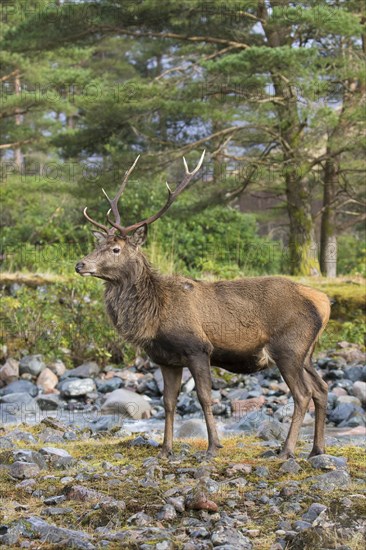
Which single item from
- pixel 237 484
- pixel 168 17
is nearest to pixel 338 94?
pixel 168 17

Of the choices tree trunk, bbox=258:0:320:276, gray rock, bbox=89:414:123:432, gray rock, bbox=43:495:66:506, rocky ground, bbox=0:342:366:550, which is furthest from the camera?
tree trunk, bbox=258:0:320:276

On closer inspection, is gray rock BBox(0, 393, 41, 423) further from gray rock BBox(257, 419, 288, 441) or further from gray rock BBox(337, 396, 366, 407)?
gray rock BBox(337, 396, 366, 407)

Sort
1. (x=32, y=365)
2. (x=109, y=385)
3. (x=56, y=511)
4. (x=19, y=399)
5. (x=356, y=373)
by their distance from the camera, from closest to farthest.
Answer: (x=56, y=511), (x=19, y=399), (x=109, y=385), (x=356, y=373), (x=32, y=365)

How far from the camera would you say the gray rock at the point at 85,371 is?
12.3 metres

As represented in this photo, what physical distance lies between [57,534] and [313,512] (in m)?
1.58

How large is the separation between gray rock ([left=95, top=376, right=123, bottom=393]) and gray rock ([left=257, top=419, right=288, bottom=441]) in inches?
156

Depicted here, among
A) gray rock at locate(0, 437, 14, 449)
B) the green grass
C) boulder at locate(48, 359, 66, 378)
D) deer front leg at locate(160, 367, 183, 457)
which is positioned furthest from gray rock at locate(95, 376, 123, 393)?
deer front leg at locate(160, 367, 183, 457)

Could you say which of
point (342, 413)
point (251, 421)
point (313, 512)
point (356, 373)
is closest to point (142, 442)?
point (251, 421)

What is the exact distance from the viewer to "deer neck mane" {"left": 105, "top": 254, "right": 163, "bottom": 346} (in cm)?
693

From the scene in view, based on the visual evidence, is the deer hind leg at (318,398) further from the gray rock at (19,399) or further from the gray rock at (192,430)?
the gray rock at (19,399)

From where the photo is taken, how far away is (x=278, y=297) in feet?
23.0

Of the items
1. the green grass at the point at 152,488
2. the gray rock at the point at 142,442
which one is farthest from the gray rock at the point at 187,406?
the gray rock at the point at 142,442

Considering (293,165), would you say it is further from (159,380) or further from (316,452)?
(316,452)

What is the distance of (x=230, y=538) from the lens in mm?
4668
